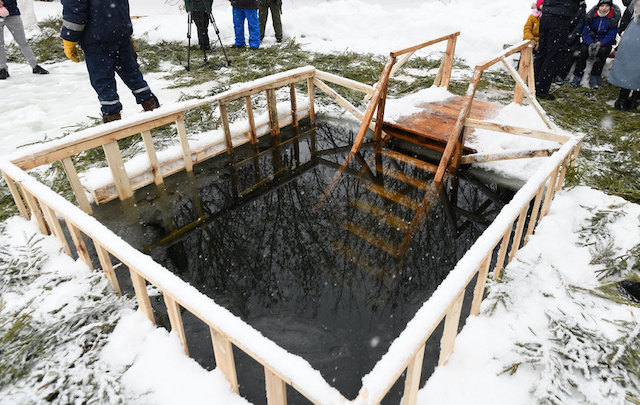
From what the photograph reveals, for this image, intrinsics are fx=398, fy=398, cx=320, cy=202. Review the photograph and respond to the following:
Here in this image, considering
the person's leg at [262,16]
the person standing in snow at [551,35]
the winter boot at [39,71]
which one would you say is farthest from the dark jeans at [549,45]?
the winter boot at [39,71]

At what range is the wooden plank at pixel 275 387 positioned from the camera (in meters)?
1.75

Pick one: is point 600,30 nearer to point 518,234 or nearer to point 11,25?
point 518,234

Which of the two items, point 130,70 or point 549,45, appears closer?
point 130,70

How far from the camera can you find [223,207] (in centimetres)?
452

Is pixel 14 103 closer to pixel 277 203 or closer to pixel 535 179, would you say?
pixel 277 203

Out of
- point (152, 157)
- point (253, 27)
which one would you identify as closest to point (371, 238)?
point (152, 157)

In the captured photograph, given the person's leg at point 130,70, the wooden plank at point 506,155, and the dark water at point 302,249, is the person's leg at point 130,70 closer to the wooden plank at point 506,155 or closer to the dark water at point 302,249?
the dark water at point 302,249

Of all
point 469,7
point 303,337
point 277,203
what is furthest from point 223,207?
point 469,7

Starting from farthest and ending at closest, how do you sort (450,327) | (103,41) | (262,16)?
(262,16) → (103,41) → (450,327)

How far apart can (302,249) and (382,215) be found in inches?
40.3

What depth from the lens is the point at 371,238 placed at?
13.0 ft

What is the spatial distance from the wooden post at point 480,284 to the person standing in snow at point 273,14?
9.68m

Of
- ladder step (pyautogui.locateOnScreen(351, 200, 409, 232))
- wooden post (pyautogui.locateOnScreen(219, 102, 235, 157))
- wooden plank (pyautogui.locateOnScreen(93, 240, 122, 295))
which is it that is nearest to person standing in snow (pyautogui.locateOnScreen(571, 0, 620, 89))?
ladder step (pyautogui.locateOnScreen(351, 200, 409, 232))

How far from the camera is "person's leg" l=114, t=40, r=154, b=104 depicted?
17.4 ft
